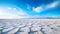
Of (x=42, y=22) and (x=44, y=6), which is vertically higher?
A: (x=44, y=6)

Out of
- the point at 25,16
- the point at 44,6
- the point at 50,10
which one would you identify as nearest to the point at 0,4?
the point at 25,16

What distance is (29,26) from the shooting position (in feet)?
3.89

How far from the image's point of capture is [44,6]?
48.2 inches

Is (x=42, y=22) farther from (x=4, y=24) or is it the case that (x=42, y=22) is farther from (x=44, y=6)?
(x=4, y=24)

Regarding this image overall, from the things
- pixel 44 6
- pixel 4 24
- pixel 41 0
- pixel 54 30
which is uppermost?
pixel 41 0

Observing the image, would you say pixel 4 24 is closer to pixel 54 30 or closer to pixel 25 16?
pixel 25 16

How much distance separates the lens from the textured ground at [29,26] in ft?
3.62

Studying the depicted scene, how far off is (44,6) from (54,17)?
0.23m

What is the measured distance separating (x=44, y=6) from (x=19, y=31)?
0.55 metres

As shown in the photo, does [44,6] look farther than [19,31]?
Yes

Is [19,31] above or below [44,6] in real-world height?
below

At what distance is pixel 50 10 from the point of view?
4.06 ft

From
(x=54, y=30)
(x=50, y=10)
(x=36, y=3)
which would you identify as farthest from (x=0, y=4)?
(x=54, y=30)

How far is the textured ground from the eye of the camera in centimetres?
110
